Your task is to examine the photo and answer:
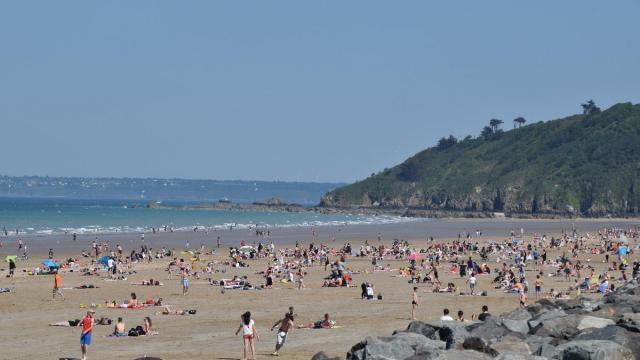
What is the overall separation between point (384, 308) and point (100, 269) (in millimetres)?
19466

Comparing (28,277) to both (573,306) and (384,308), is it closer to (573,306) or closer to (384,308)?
(384,308)

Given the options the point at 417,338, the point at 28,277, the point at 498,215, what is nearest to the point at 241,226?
the point at 498,215

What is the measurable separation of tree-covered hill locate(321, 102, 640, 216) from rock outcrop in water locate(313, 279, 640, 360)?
383ft

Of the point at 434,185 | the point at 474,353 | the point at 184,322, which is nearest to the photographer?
the point at 474,353

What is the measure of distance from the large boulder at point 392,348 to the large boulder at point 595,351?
2.32 m

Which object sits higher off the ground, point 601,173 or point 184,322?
point 601,173

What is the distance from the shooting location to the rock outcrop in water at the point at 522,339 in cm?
1820

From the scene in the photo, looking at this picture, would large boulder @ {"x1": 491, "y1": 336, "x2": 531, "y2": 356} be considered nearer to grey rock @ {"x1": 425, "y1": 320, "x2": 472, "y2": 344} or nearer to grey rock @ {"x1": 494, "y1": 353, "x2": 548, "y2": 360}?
grey rock @ {"x1": 494, "y1": 353, "x2": 548, "y2": 360}

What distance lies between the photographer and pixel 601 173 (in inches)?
5728

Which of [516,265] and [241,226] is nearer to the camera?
[516,265]

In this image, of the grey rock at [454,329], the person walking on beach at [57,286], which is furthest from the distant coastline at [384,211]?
the grey rock at [454,329]

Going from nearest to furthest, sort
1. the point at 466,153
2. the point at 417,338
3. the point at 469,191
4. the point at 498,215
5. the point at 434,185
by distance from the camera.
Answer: the point at 417,338 < the point at 498,215 < the point at 469,191 < the point at 434,185 < the point at 466,153

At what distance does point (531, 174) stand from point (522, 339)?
5393 inches

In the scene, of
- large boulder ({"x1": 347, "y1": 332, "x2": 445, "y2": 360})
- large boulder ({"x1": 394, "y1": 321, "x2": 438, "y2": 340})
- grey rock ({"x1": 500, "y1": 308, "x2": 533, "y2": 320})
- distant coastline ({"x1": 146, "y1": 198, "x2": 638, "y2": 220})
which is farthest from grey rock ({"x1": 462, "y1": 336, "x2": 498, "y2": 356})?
distant coastline ({"x1": 146, "y1": 198, "x2": 638, "y2": 220})
